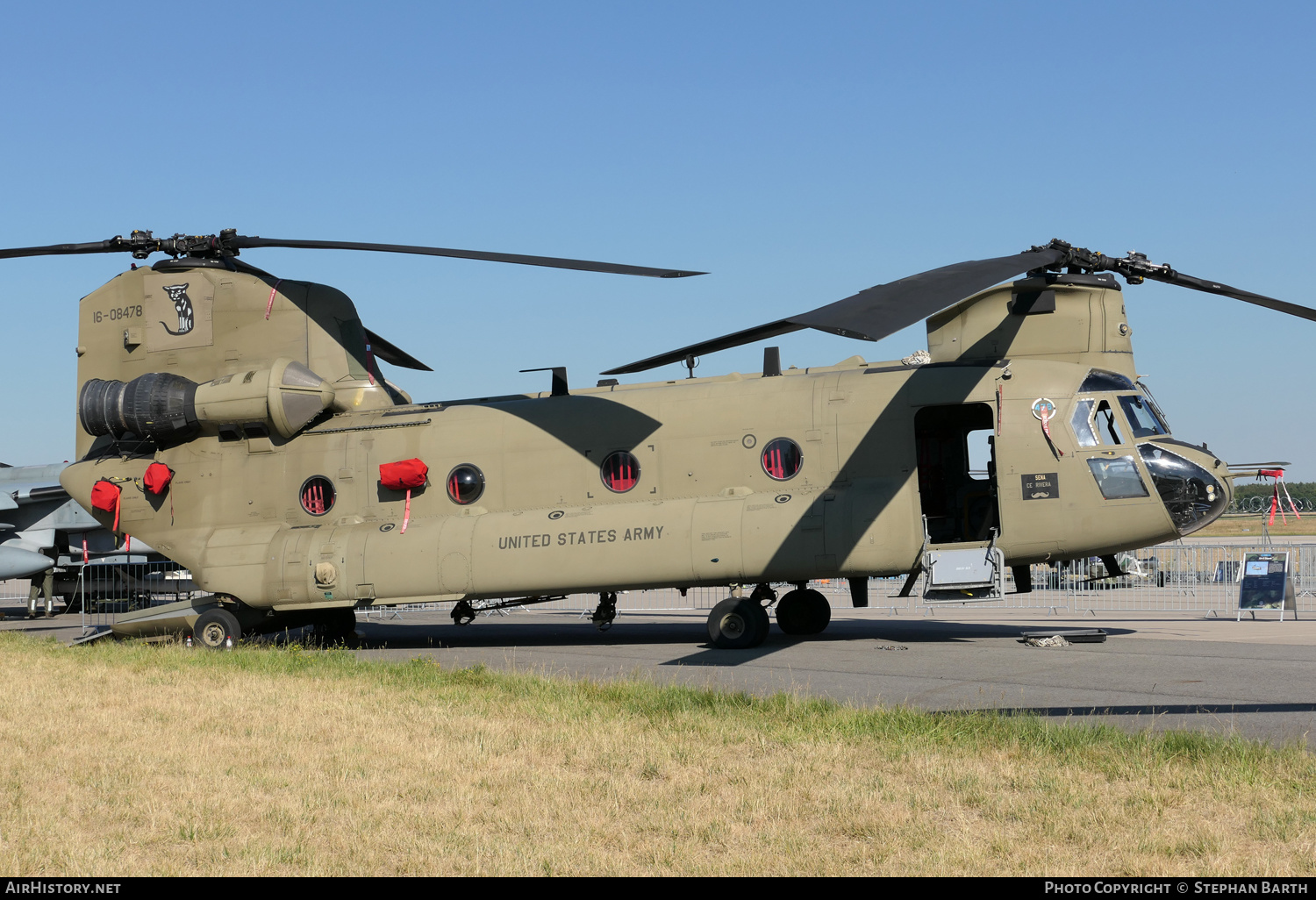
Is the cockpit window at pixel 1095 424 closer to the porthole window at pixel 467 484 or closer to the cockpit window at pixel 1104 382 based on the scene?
the cockpit window at pixel 1104 382

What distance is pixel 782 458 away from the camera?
1485cm

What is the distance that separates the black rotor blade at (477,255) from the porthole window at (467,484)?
3.25 m

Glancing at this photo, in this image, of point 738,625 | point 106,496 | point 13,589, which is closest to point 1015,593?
point 738,625

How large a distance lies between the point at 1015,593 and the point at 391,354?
14.1 m

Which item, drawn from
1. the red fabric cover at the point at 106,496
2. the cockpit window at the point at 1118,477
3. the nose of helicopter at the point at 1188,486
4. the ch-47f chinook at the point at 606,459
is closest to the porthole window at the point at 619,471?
the ch-47f chinook at the point at 606,459

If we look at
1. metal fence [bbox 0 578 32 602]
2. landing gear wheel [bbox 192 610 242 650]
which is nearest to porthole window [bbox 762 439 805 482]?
landing gear wheel [bbox 192 610 242 650]

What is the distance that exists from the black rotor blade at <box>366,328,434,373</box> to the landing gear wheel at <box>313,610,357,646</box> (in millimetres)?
4213

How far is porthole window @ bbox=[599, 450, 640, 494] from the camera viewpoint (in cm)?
1545

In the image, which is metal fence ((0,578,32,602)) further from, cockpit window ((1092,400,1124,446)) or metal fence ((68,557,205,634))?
cockpit window ((1092,400,1124,446))

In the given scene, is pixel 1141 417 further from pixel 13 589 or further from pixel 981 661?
pixel 13 589

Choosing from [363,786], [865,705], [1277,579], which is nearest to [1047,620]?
[1277,579]

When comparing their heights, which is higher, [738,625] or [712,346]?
[712,346]

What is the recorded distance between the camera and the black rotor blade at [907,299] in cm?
999
